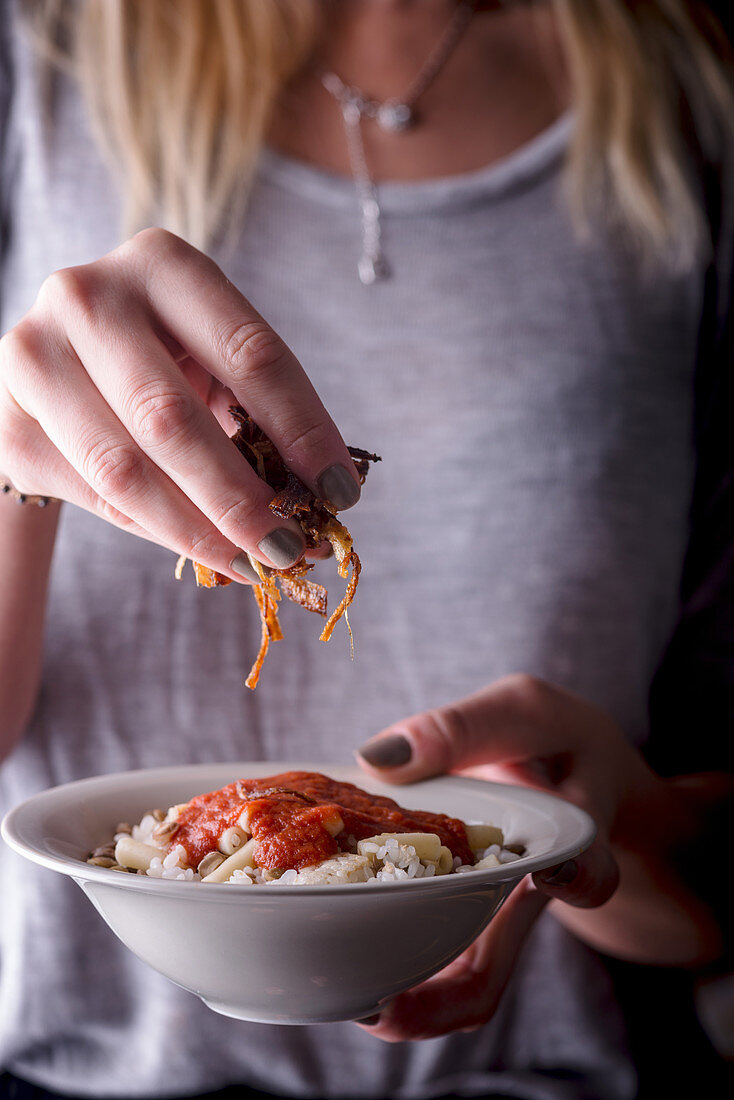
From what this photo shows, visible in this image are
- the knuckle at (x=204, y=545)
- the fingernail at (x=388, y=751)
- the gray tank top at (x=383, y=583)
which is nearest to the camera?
the knuckle at (x=204, y=545)

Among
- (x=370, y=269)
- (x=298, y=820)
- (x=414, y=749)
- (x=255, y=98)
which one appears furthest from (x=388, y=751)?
(x=255, y=98)

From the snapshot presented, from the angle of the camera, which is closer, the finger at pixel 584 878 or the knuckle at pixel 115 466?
the knuckle at pixel 115 466

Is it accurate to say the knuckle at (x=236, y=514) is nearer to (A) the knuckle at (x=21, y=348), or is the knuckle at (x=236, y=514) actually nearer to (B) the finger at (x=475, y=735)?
(A) the knuckle at (x=21, y=348)

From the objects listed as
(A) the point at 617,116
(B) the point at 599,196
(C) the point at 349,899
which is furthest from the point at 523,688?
(A) the point at 617,116

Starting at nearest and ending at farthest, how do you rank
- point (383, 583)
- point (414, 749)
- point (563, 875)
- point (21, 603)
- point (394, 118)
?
point (563, 875) → point (414, 749) → point (21, 603) → point (383, 583) → point (394, 118)

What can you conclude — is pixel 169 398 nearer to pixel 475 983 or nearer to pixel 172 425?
pixel 172 425

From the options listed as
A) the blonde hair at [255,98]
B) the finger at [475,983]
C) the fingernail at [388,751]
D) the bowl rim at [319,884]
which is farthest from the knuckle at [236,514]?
the blonde hair at [255,98]
